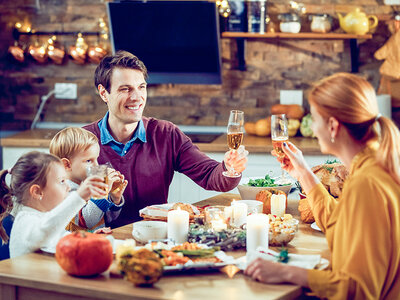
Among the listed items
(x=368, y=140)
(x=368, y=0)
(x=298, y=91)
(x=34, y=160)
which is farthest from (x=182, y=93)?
(x=368, y=140)

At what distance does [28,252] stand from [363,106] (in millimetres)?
1150

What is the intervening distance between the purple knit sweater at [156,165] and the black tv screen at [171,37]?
166 centimetres

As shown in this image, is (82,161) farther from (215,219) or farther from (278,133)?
(278,133)

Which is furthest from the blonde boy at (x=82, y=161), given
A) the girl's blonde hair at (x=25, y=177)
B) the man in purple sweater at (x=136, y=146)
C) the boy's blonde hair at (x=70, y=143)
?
the girl's blonde hair at (x=25, y=177)

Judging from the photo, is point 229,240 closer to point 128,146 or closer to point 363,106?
point 363,106

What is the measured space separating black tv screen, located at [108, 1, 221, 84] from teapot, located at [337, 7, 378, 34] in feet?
2.94

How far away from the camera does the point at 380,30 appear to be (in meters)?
4.71

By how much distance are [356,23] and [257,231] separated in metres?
2.83

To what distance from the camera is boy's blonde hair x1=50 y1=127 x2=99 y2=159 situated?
2682 millimetres

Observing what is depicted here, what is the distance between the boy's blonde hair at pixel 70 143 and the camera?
106 inches

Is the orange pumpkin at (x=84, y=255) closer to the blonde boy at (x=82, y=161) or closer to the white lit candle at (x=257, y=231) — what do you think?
the white lit candle at (x=257, y=231)

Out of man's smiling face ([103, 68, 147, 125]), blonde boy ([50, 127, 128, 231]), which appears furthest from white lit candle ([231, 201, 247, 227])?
man's smiling face ([103, 68, 147, 125])

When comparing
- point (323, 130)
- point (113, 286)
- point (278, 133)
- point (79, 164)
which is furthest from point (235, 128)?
point (113, 286)

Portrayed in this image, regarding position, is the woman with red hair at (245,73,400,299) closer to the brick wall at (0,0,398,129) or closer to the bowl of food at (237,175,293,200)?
the bowl of food at (237,175,293,200)
